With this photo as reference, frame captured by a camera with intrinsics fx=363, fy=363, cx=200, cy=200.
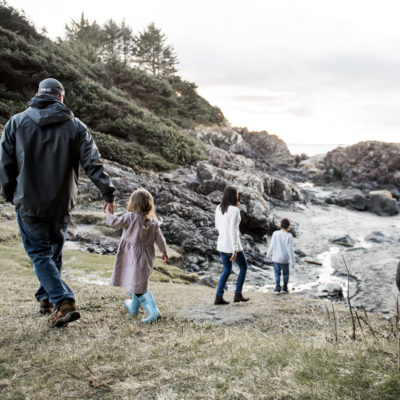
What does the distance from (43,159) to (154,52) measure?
184 feet

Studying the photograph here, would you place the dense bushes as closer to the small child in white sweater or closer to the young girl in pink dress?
the small child in white sweater

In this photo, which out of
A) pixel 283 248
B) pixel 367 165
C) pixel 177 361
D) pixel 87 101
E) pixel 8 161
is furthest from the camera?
pixel 367 165

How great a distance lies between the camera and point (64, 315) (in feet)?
14.0

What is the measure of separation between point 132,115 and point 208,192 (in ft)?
37.0

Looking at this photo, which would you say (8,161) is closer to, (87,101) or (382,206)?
(87,101)

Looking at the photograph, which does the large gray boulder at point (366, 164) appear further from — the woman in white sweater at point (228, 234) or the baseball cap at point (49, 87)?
the baseball cap at point (49, 87)

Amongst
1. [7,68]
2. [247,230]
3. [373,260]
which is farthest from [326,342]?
[7,68]

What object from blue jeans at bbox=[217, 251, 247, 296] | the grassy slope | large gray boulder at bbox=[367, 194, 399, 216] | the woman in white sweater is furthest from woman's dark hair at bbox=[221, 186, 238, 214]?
large gray boulder at bbox=[367, 194, 399, 216]

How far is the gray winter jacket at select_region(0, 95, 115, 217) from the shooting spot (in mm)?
4121

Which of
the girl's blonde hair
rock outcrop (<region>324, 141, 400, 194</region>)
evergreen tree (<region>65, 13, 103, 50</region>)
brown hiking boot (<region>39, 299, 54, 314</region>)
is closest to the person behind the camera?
brown hiking boot (<region>39, 299, 54, 314</region>)

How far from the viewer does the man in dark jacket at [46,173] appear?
163 inches

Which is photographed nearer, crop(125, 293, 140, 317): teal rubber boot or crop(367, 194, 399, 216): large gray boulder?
crop(125, 293, 140, 317): teal rubber boot

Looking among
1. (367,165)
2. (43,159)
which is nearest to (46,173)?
(43,159)

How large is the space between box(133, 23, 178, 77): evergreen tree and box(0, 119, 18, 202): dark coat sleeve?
5393 cm
